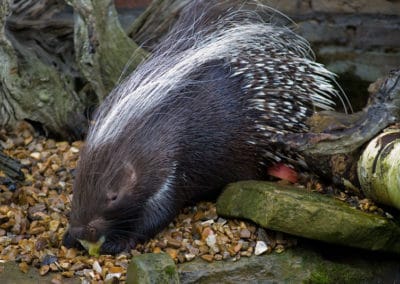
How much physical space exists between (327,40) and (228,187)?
4.52 ft

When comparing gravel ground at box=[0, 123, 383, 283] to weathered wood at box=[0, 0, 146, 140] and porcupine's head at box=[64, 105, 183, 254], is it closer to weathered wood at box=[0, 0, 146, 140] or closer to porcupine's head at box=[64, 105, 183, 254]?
porcupine's head at box=[64, 105, 183, 254]

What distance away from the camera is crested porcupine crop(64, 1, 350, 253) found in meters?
3.15

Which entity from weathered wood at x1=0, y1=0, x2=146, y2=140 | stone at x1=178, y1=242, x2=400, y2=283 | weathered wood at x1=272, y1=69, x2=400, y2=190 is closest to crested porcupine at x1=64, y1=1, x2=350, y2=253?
weathered wood at x1=272, y1=69, x2=400, y2=190

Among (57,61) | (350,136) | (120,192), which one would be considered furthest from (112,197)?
(57,61)

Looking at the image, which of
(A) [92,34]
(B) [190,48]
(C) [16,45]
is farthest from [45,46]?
(B) [190,48]

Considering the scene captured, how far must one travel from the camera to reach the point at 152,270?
2.73 metres

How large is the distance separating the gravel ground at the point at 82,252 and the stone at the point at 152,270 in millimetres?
211

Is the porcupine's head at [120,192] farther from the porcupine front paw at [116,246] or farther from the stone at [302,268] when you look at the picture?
the stone at [302,268]

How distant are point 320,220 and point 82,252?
932mm

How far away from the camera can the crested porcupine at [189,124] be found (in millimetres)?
3154

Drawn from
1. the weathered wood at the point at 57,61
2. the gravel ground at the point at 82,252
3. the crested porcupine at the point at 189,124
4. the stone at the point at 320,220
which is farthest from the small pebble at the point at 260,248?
the weathered wood at the point at 57,61

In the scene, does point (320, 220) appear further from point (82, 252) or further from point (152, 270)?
point (82, 252)

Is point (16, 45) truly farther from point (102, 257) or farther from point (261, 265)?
point (261, 265)

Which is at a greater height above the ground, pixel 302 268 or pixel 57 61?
pixel 57 61
